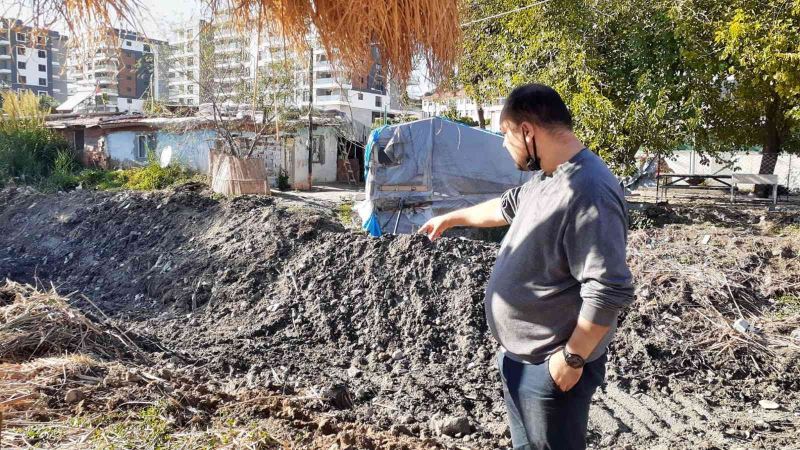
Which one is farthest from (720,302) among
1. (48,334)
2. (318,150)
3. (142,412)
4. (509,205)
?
(318,150)

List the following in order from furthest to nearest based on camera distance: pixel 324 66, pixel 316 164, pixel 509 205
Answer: pixel 316 164 → pixel 324 66 → pixel 509 205

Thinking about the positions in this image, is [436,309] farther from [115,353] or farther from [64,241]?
[64,241]

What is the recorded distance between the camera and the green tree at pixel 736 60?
391 inches

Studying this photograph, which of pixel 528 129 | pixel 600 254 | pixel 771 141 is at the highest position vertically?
pixel 771 141

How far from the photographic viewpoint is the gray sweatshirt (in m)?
1.87

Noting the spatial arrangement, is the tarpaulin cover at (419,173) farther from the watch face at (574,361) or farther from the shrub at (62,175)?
the shrub at (62,175)

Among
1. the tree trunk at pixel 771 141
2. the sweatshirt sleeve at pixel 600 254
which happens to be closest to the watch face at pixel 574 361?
the sweatshirt sleeve at pixel 600 254

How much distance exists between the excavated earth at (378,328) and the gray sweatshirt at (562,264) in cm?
201

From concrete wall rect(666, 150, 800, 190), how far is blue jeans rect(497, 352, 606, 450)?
→ 59.4 ft

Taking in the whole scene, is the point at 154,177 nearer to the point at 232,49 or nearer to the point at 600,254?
the point at 232,49

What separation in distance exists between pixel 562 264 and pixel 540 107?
→ 0.52 m

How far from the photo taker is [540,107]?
81.0 inches

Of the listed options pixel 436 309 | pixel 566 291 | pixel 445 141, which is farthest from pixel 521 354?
pixel 445 141

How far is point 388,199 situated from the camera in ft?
37.4
